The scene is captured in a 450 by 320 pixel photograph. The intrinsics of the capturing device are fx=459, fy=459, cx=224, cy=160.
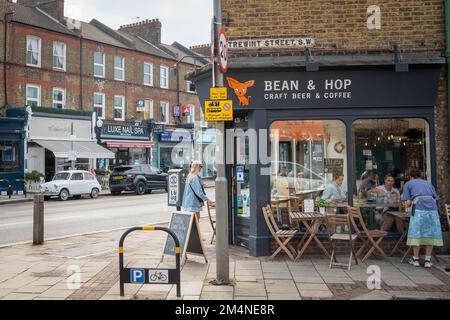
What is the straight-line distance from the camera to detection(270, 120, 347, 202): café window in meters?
9.03

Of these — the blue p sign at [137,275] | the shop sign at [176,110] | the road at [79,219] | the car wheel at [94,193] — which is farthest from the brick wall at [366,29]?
the shop sign at [176,110]

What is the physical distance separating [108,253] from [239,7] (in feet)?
18.2

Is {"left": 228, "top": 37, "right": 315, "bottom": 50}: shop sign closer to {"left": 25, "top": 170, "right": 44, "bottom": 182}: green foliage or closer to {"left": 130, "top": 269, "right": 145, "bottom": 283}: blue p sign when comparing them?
{"left": 130, "top": 269, "right": 145, "bottom": 283}: blue p sign

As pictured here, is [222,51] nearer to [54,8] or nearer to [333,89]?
[333,89]

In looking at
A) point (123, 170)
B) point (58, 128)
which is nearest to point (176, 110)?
point (58, 128)

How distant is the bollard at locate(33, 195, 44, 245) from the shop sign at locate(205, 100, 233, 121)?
516cm

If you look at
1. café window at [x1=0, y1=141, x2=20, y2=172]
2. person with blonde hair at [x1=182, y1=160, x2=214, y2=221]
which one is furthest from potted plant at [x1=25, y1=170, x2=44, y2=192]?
person with blonde hair at [x1=182, y1=160, x2=214, y2=221]

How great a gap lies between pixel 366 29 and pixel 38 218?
25.9 ft

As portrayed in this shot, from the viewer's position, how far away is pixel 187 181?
9.53 meters

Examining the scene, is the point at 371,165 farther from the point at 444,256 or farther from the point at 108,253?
the point at 108,253

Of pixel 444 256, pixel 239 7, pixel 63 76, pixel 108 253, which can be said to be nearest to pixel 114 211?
pixel 108 253

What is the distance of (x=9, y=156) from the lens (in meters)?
25.3

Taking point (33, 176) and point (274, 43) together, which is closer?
point (274, 43)

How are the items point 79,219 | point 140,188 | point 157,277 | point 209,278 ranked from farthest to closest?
1. point 140,188
2. point 79,219
3. point 209,278
4. point 157,277
